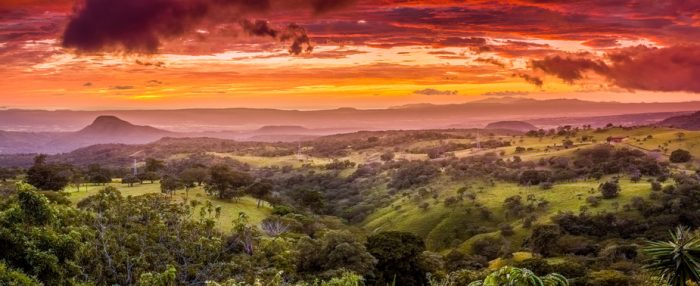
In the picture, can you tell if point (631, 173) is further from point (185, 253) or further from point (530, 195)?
point (185, 253)

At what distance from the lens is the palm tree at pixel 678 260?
1543 cm

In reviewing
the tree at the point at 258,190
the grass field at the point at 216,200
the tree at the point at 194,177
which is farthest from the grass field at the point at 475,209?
the tree at the point at 194,177

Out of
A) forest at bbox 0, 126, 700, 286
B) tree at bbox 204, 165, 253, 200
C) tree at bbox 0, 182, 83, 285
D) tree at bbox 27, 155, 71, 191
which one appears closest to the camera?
tree at bbox 0, 182, 83, 285

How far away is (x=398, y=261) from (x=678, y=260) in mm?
39272

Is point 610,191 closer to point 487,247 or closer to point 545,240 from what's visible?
point 545,240

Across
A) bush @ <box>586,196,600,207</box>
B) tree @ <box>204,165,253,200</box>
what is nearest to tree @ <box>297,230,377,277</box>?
tree @ <box>204,165,253,200</box>

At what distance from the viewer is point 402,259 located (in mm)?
54031

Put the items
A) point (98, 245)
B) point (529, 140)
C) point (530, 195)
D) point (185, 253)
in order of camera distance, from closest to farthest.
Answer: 1. point (98, 245)
2. point (185, 253)
3. point (530, 195)
4. point (529, 140)

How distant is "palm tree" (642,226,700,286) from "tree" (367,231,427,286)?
3748 centimetres

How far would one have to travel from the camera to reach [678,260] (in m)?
15.6

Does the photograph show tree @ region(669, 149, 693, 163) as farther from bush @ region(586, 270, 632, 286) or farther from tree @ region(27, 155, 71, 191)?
tree @ region(27, 155, 71, 191)

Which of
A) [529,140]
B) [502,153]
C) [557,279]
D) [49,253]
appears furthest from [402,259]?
[529,140]

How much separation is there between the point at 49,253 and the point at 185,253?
24.7 ft

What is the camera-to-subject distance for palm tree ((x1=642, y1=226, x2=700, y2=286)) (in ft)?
50.6
